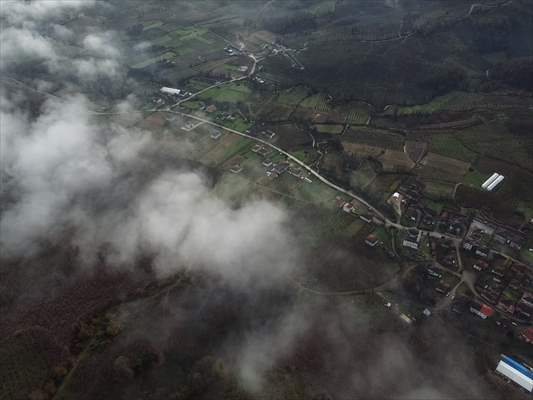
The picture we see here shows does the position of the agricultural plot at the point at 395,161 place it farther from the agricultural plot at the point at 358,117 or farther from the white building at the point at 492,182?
the white building at the point at 492,182

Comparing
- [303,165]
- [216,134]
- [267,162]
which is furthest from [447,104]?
[216,134]

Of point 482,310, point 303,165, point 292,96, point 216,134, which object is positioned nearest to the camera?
point 482,310

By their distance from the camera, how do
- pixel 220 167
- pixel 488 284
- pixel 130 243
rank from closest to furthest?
pixel 488 284 → pixel 130 243 → pixel 220 167

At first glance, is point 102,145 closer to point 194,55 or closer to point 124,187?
point 124,187

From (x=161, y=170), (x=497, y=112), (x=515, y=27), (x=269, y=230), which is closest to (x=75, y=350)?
(x=269, y=230)

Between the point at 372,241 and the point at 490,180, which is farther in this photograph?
the point at 490,180

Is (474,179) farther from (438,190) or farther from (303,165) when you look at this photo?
(303,165)

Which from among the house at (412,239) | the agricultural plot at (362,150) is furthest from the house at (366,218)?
the agricultural plot at (362,150)

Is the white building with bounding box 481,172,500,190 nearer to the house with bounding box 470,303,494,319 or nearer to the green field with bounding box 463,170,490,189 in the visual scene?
the green field with bounding box 463,170,490,189
